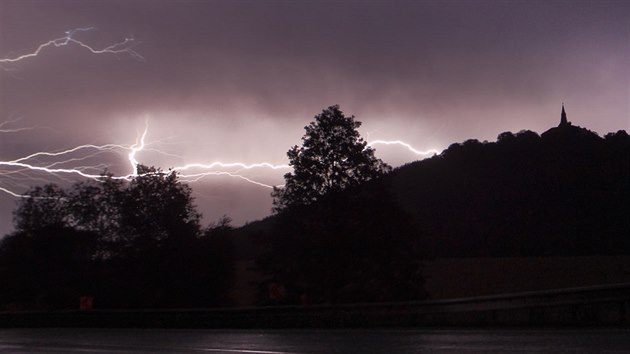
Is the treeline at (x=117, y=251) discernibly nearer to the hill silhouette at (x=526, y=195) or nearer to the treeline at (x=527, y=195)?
the hill silhouette at (x=526, y=195)

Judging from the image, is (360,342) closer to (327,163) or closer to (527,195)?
(327,163)

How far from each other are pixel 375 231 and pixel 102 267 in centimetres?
1483

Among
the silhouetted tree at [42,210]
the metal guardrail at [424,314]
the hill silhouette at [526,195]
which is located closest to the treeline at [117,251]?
the silhouetted tree at [42,210]

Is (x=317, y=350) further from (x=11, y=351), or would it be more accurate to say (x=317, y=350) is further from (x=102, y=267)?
(x=102, y=267)

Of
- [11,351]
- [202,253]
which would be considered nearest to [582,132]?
[202,253]

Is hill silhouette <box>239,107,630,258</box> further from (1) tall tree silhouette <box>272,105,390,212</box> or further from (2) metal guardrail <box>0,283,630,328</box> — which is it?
(2) metal guardrail <box>0,283,630,328</box>

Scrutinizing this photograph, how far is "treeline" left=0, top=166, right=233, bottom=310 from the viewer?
1719 inches

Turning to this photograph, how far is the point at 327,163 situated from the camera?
41.1 metres

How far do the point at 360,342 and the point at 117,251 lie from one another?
32.9 meters

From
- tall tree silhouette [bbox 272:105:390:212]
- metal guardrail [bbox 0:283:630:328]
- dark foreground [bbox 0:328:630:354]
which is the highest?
tall tree silhouette [bbox 272:105:390:212]

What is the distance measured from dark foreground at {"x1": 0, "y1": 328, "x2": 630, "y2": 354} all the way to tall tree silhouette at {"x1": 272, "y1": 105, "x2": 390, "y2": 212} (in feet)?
69.2

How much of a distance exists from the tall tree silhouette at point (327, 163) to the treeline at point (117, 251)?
717 cm

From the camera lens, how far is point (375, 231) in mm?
39156

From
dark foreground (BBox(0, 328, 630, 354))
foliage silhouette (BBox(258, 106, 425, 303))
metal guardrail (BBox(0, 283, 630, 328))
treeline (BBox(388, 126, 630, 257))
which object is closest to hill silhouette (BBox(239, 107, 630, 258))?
treeline (BBox(388, 126, 630, 257))
